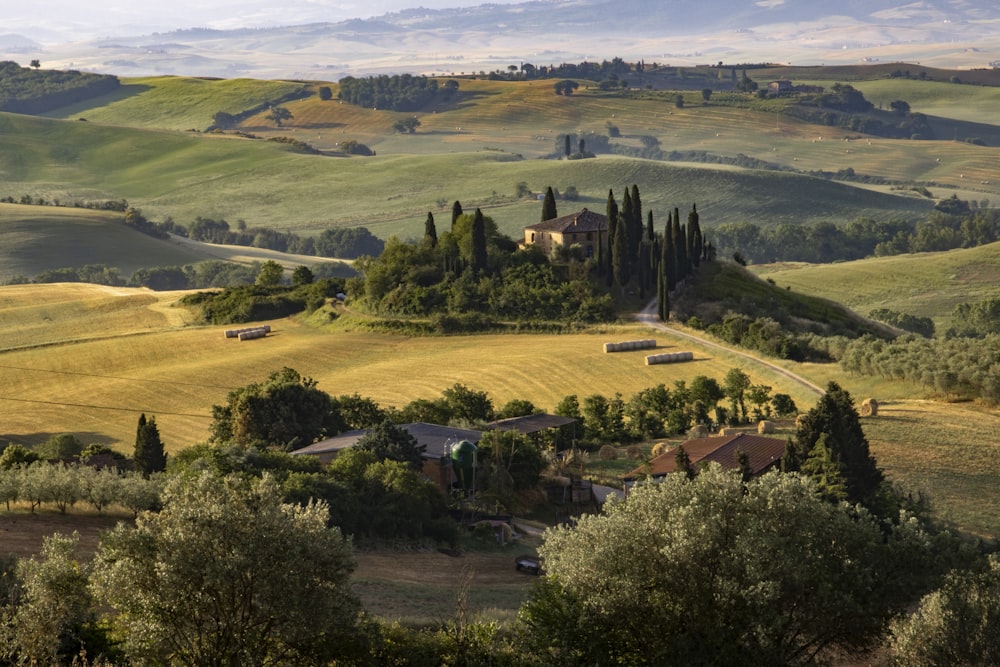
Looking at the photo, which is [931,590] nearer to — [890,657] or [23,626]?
[890,657]

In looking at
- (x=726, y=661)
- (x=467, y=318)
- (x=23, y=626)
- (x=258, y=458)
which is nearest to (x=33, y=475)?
(x=258, y=458)

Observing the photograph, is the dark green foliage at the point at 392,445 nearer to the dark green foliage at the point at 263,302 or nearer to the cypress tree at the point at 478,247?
the cypress tree at the point at 478,247

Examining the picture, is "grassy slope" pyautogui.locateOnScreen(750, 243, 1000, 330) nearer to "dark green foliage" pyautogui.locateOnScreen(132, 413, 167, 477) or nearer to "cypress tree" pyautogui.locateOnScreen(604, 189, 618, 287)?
"cypress tree" pyautogui.locateOnScreen(604, 189, 618, 287)

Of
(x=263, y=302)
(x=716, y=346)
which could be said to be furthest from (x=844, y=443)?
(x=263, y=302)

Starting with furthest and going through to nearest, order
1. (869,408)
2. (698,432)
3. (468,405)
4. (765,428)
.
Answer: (468,405), (698,432), (869,408), (765,428)

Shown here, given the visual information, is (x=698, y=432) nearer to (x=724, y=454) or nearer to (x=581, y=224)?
(x=724, y=454)

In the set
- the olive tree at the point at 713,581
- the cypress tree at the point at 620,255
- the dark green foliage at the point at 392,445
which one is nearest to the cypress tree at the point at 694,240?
the cypress tree at the point at 620,255

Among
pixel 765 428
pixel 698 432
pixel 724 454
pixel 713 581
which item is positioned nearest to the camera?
pixel 713 581
